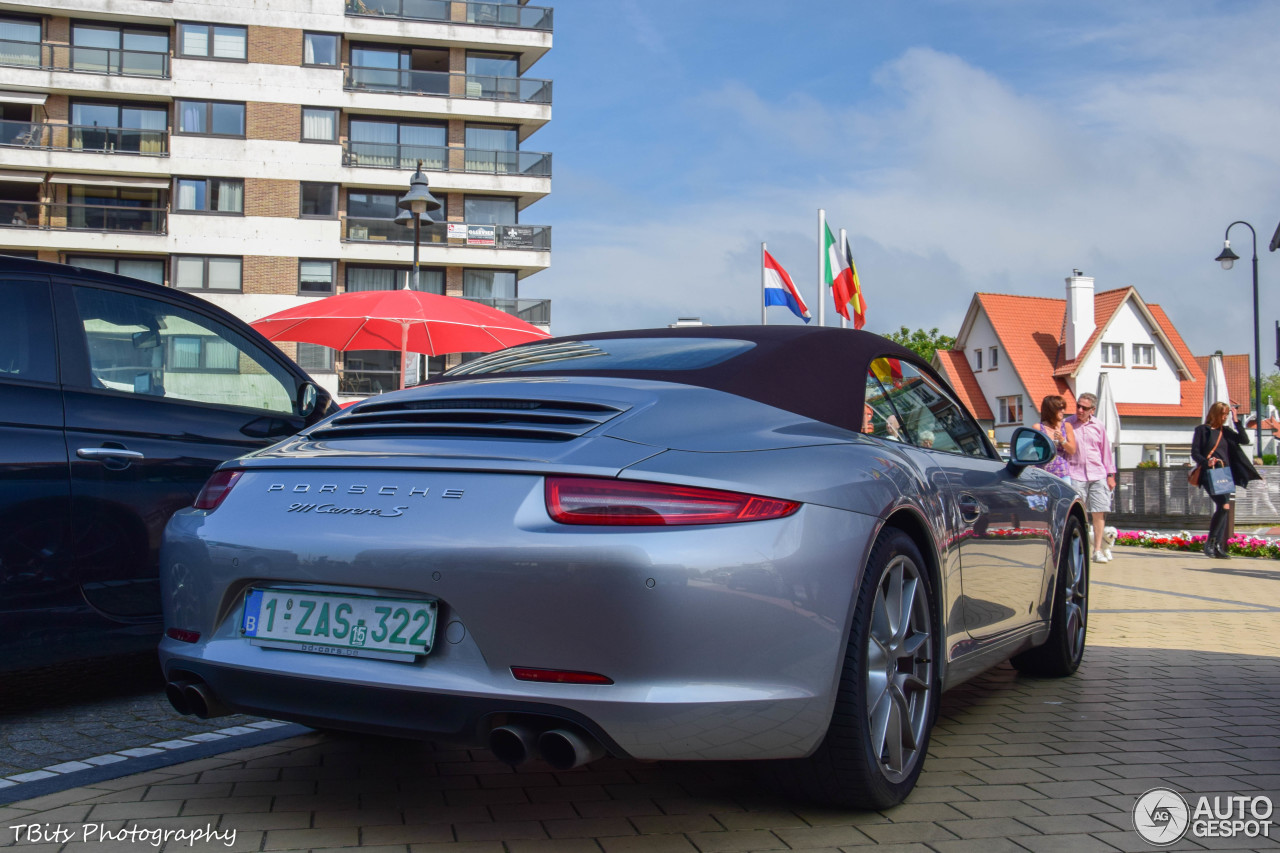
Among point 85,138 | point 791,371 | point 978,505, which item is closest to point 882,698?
point 791,371

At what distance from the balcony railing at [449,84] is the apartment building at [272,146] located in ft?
0.21

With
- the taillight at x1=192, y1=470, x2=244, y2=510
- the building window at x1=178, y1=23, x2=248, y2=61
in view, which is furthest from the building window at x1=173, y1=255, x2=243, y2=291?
the taillight at x1=192, y1=470, x2=244, y2=510

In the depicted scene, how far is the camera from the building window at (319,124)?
45344mm

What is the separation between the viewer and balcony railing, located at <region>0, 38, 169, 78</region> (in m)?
43.5

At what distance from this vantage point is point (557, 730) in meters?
2.78

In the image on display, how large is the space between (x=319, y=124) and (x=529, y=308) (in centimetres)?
1032

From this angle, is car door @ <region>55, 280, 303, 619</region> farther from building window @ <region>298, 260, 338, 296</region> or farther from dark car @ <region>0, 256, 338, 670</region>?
building window @ <region>298, 260, 338, 296</region>

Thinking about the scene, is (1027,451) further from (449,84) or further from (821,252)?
(449,84)

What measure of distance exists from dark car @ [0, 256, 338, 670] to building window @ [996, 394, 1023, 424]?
54138 mm

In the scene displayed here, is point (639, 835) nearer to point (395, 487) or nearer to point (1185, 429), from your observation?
point (395, 487)

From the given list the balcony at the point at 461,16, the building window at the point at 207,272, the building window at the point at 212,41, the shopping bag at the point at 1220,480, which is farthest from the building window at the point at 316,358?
the shopping bag at the point at 1220,480

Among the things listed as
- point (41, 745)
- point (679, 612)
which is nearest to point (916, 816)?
point (679, 612)

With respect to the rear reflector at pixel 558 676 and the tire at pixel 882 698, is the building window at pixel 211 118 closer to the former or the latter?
the tire at pixel 882 698

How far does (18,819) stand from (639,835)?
1660 millimetres
